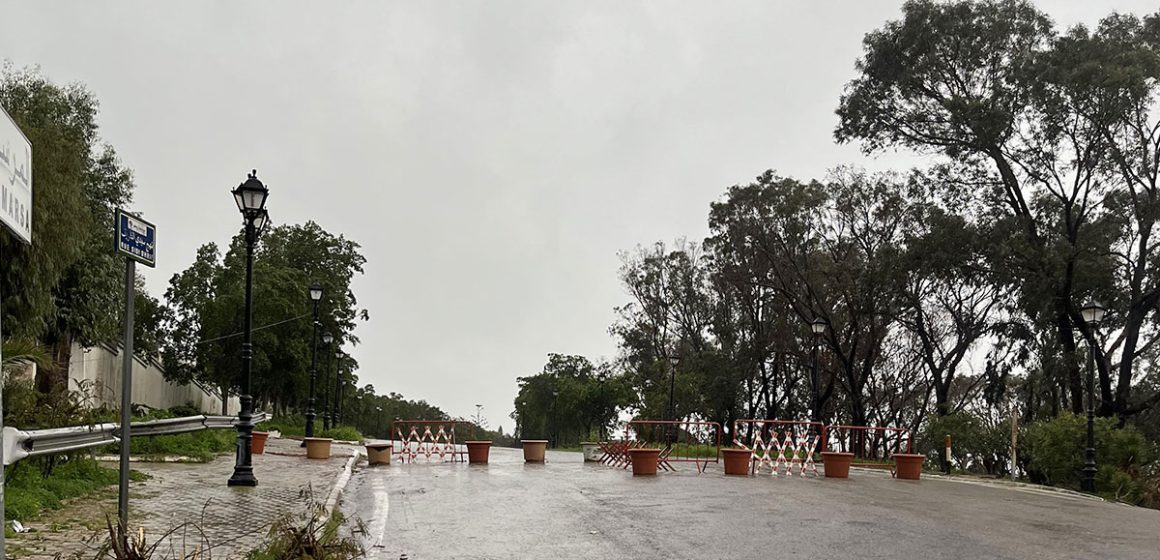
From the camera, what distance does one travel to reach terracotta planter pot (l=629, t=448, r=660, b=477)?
922 inches

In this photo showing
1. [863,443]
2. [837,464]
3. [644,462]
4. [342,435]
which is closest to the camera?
[644,462]

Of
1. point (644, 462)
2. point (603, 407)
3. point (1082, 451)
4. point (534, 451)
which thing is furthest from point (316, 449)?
point (603, 407)

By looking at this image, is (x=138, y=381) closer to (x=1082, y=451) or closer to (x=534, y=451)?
(x=534, y=451)

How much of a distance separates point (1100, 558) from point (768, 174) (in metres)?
42.3

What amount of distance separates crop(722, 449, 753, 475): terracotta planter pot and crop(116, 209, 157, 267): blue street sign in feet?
63.6

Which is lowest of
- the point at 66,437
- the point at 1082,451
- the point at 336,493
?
the point at 336,493

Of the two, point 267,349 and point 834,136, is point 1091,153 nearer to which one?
point 834,136

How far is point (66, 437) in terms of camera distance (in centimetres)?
617

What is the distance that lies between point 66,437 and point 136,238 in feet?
5.10

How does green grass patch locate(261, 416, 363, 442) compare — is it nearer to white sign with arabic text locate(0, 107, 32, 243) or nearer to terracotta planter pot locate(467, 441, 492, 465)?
terracotta planter pot locate(467, 441, 492, 465)

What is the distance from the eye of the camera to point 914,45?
38.3 meters

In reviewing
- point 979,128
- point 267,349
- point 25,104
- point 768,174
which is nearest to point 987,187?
point 979,128

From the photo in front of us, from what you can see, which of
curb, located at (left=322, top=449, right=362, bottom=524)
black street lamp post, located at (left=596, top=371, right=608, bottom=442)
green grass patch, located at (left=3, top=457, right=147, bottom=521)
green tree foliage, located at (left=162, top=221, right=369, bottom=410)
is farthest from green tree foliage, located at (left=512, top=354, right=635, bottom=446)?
green grass patch, located at (left=3, top=457, right=147, bottom=521)

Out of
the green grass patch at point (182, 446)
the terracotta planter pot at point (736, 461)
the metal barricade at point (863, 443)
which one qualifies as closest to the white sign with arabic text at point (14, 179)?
the green grass patch at point (182, 446)
